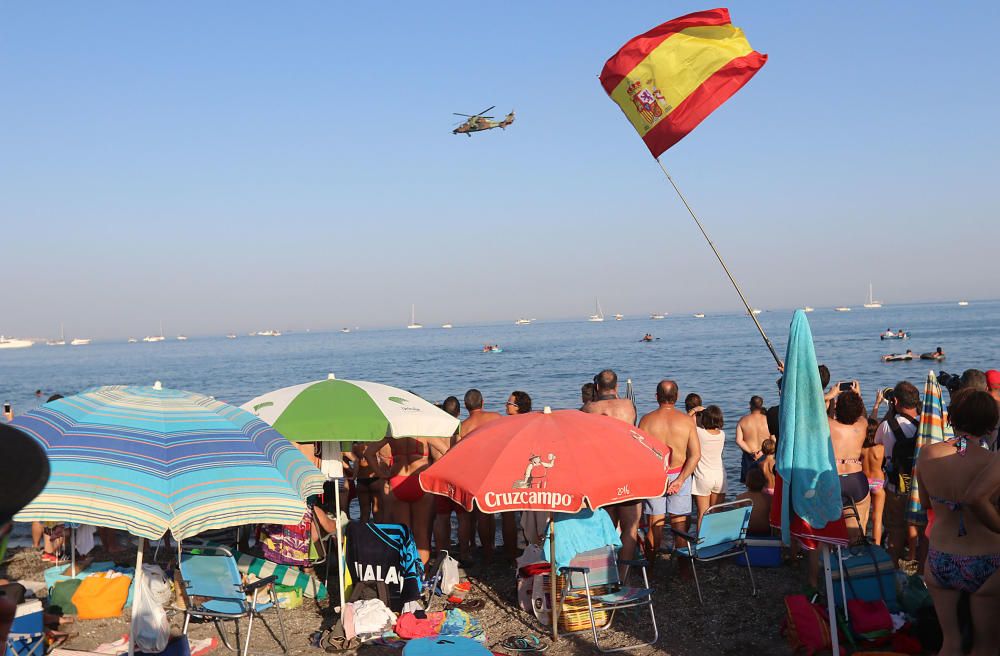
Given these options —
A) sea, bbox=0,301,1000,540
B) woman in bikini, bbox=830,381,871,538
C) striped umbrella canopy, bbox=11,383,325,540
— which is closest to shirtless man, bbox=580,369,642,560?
woman in bikini, bbox=830,381,871,538

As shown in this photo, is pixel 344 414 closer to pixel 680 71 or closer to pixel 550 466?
pixel 550 466

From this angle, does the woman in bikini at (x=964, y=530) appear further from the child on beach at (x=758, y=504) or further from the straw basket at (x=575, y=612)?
the child on beach at (x=758, y=504)

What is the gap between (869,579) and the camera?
227 inches

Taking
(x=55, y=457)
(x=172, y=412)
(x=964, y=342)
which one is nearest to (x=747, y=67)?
(x=172, y=412)

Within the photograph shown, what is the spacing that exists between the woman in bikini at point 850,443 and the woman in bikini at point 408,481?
12.0ft

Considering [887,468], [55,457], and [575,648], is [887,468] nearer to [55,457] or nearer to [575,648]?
[575,648]

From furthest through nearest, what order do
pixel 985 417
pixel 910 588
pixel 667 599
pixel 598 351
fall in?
1. pixel 598 351
2. pixel 667 599
3. pixel 910 588
4. pixel 985 417

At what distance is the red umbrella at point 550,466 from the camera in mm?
5023

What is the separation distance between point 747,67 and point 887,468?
4.28 metres

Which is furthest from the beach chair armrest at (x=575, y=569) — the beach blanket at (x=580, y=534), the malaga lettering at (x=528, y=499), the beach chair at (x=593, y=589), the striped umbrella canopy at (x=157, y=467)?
the striped umbrella canopy at (x=157, y=467)

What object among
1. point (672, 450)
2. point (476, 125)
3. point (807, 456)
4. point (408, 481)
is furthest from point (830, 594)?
point (476, 125)

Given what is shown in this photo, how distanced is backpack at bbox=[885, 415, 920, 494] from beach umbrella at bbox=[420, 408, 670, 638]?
2839mm

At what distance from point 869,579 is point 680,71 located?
5.34m

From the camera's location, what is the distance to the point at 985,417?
3.91 meters
